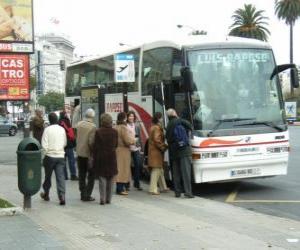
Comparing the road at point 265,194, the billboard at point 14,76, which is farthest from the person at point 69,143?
the billboard at point 14,76

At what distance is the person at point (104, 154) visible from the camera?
11172 mm

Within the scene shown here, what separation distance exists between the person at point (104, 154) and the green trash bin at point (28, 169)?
1.26 meters

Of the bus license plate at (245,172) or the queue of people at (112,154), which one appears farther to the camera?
the bus license plate at (245,172)

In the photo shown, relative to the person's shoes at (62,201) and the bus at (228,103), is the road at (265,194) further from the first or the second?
the person's shoes at (62,201)

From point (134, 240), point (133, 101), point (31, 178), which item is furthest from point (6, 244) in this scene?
point (133, 101)

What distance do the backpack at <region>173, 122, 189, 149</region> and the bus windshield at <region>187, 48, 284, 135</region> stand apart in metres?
0.55

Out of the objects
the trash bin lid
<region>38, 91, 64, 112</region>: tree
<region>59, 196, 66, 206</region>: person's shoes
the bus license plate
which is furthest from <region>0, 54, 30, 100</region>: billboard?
<region>38, 91, 64, 112</region>: tree

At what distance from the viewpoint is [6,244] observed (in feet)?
25.3

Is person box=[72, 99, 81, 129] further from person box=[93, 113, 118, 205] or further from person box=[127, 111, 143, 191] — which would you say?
person box=[93, 113, 118, 205]

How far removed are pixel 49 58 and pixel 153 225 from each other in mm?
167069

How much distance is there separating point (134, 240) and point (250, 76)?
644cm

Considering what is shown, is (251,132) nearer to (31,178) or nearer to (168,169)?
(168,169)

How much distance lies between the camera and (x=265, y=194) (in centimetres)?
1307

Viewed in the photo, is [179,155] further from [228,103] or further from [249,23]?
[249,23]
